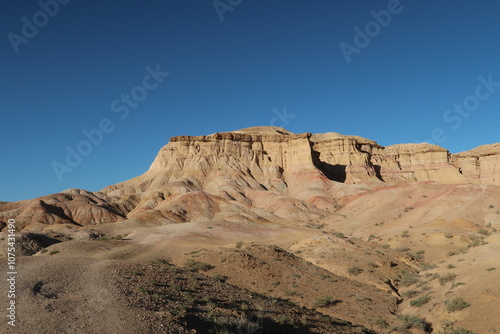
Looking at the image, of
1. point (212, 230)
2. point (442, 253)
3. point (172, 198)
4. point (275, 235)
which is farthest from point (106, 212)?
point (442, 253)

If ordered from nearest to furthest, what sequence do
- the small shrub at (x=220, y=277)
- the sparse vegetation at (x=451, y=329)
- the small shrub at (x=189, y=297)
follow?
1. the small shrub at (x=189, y=297)
2. the sparse vegetation at (x=451, y=329)
3. the small shrub at (x=220, y=277)

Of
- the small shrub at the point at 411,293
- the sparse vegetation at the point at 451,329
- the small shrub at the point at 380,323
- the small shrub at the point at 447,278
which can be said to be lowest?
the small shrub at the point at 380,323

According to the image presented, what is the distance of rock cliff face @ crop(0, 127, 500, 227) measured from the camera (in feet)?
205

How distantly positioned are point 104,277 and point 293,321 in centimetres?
755

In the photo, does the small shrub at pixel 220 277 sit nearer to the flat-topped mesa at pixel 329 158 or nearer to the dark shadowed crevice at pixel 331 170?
the flat-topped mesa at pixel 329 158

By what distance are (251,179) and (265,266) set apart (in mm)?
66950

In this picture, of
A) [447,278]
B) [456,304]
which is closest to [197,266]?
[456,304]

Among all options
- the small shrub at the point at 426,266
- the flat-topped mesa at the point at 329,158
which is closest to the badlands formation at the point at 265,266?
the small shrub at the point at 426,266

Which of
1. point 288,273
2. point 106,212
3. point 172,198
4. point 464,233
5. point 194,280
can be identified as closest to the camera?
point 194,280

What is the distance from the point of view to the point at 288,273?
2067 centimetres

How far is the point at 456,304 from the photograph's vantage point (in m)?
14.1

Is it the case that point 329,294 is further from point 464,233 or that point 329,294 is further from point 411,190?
point 411,190

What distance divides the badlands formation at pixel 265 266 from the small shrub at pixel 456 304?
0.15 feet

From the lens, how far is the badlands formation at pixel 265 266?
33.2 feet
